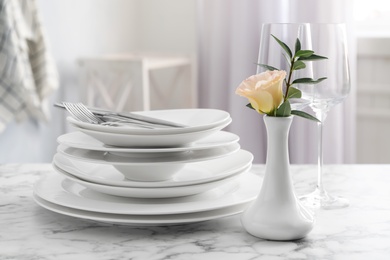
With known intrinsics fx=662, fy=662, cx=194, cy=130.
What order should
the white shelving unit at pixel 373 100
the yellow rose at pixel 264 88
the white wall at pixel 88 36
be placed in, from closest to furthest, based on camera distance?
the yellow rose at pixel 264 88 < the white wall at pixel 88 36 < the white shelving unit at pixel 373 100

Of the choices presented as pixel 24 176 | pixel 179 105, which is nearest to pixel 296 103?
pixel 24 176

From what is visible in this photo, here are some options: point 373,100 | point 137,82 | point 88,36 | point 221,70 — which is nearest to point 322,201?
point 137,82

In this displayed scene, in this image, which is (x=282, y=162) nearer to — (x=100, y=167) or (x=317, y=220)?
(x=317, y=220)

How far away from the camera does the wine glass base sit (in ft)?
2.82

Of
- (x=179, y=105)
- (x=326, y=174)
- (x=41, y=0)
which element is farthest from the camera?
(x=179, y=105)

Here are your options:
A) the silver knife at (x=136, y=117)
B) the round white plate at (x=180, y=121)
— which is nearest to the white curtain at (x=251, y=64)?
the round white plate at (x=180, y=121)

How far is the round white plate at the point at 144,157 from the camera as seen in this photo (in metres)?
0.77

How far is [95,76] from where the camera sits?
2.73 m

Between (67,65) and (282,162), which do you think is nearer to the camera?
(282,162)

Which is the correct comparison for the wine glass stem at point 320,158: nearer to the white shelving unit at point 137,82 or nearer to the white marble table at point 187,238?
the white marble table at point 187,238

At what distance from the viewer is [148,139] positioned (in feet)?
2.51

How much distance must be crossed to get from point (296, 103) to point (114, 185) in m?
0.24

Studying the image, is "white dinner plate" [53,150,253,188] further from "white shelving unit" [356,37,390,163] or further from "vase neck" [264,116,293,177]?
"white shelving unit" [356,37,390,163]

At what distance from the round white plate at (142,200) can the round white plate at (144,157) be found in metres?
0.05
